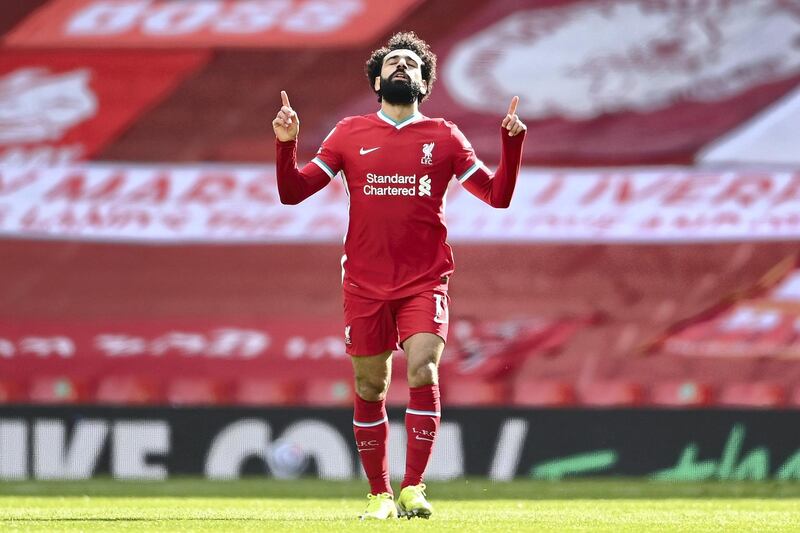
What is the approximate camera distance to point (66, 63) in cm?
1012

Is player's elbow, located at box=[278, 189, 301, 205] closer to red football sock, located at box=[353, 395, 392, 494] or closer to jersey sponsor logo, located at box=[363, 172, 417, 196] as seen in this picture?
jersey sponsor logo, located at box=[363, 172, 417, 196]

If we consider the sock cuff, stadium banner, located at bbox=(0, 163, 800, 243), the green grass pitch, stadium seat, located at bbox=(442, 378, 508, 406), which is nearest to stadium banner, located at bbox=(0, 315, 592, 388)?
stadium seat, located at bbox=(442, 378, 508, 406)

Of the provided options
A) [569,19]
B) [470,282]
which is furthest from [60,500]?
[569,19]

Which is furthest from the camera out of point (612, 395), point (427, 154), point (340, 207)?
point (340, 207)

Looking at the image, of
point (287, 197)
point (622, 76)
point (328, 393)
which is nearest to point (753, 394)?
point (622, 76)

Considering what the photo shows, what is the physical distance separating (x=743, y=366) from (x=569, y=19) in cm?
256

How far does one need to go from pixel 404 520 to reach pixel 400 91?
5.11ft

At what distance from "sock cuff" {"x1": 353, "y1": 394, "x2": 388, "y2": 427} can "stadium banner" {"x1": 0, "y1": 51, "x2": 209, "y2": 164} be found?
4831mm

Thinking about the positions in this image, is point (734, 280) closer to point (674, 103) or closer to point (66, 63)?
point (674, 103)

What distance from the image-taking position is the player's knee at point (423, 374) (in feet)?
17.7

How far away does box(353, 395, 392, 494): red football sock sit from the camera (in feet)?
18.3

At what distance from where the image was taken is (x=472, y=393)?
8.95 m

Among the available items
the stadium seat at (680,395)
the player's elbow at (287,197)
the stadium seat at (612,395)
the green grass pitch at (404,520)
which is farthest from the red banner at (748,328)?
the player's elbow at (287,197)

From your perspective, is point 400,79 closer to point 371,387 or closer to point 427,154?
point 427,154
